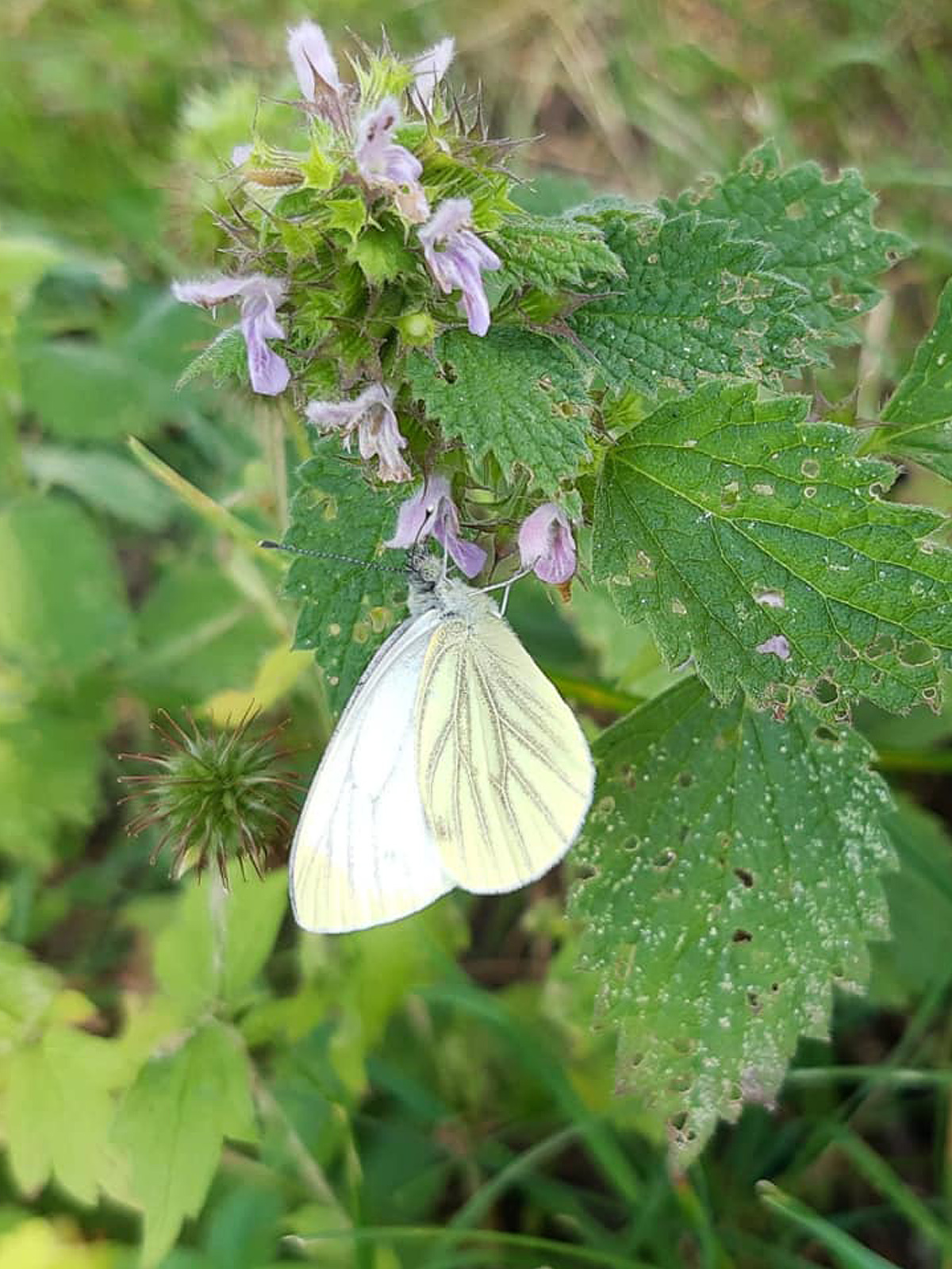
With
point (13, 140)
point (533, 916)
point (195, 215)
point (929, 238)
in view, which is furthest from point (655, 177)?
point (533, 916)

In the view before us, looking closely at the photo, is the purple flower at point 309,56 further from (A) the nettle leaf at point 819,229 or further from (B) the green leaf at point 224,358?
(A) the nettle leaf at point 819,229

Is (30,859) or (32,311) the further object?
(32,311)

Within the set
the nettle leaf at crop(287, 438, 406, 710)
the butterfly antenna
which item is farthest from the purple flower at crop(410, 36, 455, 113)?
the butterfly antenna

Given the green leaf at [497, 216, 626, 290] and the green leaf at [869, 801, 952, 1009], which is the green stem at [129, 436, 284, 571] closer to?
the green leaf at [497, 216, 626, 290]

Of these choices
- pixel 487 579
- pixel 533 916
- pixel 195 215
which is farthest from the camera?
pixel 533 916

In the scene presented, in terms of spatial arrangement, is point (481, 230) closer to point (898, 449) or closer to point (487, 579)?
point (487, 579)

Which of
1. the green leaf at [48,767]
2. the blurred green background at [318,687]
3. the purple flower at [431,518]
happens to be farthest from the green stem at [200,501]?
the green leaf at [48,767]

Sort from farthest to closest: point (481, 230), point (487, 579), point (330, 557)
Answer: point (487, 579) < point (330, 557) < point (481, 230)
